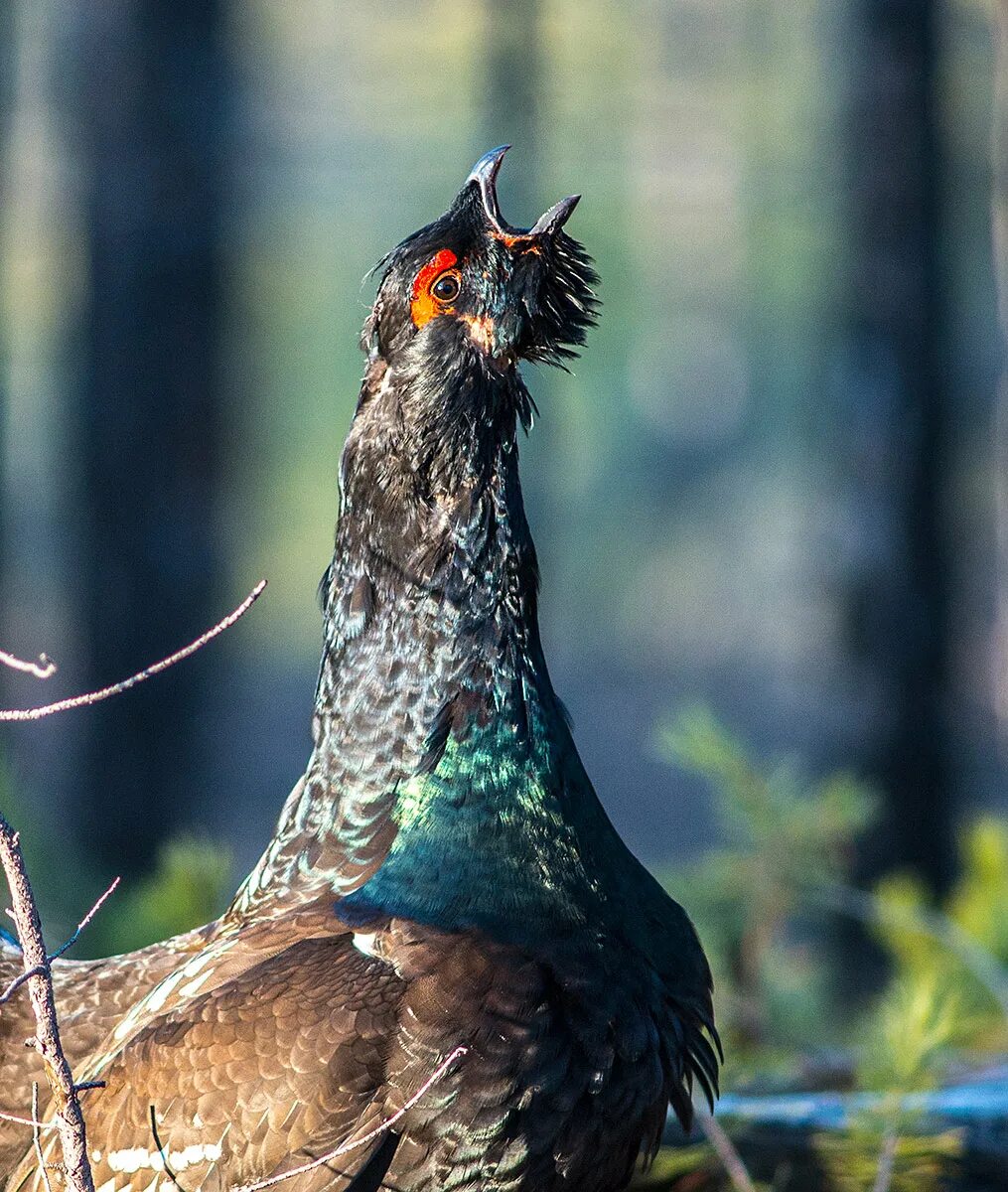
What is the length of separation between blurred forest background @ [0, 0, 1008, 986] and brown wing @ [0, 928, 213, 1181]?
0.56m

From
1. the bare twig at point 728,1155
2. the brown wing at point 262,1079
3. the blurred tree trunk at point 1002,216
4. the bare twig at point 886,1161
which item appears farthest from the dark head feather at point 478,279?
the blurred tree trunk at point 1002,216

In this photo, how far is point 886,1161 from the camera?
284 centimetres

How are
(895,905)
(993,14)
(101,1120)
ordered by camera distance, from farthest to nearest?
(993,14) → (895,905) → (101,1120)

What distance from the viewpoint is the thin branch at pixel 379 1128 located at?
6.62ft

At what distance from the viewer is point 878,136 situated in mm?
6449

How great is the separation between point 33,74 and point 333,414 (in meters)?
11.7

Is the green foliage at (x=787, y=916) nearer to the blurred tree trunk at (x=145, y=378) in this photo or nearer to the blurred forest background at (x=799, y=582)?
the blurred forest background at (x=799, y=582)

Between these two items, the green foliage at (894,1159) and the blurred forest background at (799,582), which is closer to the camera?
the green foliage at (894,1159)

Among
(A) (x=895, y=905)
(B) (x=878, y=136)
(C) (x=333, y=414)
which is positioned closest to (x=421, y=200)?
(C) (x=333, y=414)

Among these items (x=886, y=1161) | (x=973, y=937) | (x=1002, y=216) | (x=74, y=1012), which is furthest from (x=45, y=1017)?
(x=1002, y=216)

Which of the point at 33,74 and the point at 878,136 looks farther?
the point at 33,74

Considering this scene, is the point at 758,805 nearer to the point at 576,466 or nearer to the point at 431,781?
the point at 431,781

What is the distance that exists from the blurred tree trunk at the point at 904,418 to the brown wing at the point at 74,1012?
3.96 m

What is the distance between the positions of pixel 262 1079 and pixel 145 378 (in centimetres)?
474
